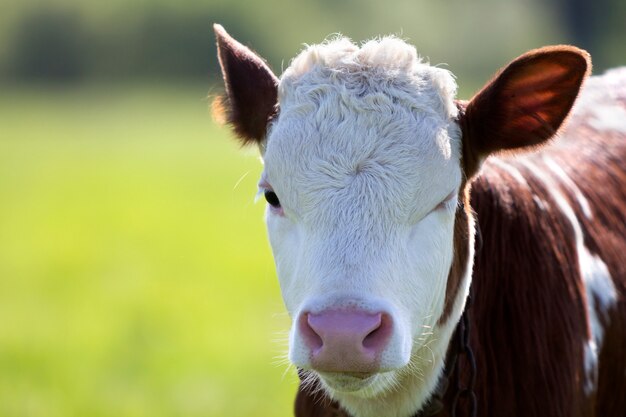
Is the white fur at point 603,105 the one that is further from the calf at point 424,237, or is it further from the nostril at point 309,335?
the nostril at point 309,335

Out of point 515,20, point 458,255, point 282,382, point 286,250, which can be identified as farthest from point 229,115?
point 515,20

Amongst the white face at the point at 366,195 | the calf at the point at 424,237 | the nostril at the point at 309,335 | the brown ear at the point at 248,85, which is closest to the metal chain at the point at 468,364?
the calf at the point at 424,237

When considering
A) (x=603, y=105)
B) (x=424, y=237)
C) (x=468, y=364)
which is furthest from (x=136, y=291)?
(x=424, y=237)

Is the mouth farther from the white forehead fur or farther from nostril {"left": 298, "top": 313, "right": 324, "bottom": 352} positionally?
the white forehead fur

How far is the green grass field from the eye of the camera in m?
9.18

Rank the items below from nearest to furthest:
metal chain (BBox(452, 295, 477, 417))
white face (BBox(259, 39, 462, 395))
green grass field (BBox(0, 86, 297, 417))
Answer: white face (BBox(259, 39, 462, 395)) → metal chain (BBox(452, 295, 477, 417)) → green grass field (BBox(0, 86, 297, 417))

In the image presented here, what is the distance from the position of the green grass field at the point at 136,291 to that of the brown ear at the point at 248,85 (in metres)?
0.18

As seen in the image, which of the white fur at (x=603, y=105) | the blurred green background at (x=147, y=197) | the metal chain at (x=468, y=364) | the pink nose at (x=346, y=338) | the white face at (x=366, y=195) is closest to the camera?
the pink nose at (x=346, y=338)

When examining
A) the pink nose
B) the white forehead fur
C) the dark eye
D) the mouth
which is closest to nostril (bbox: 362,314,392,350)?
the pink nose

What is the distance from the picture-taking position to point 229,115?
4.88 metres

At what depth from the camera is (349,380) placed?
4.08 m

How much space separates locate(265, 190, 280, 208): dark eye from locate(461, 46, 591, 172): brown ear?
2.54 ft

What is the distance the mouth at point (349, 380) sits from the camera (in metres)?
3.98

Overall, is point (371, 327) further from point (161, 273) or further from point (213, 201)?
point (213, 201)
